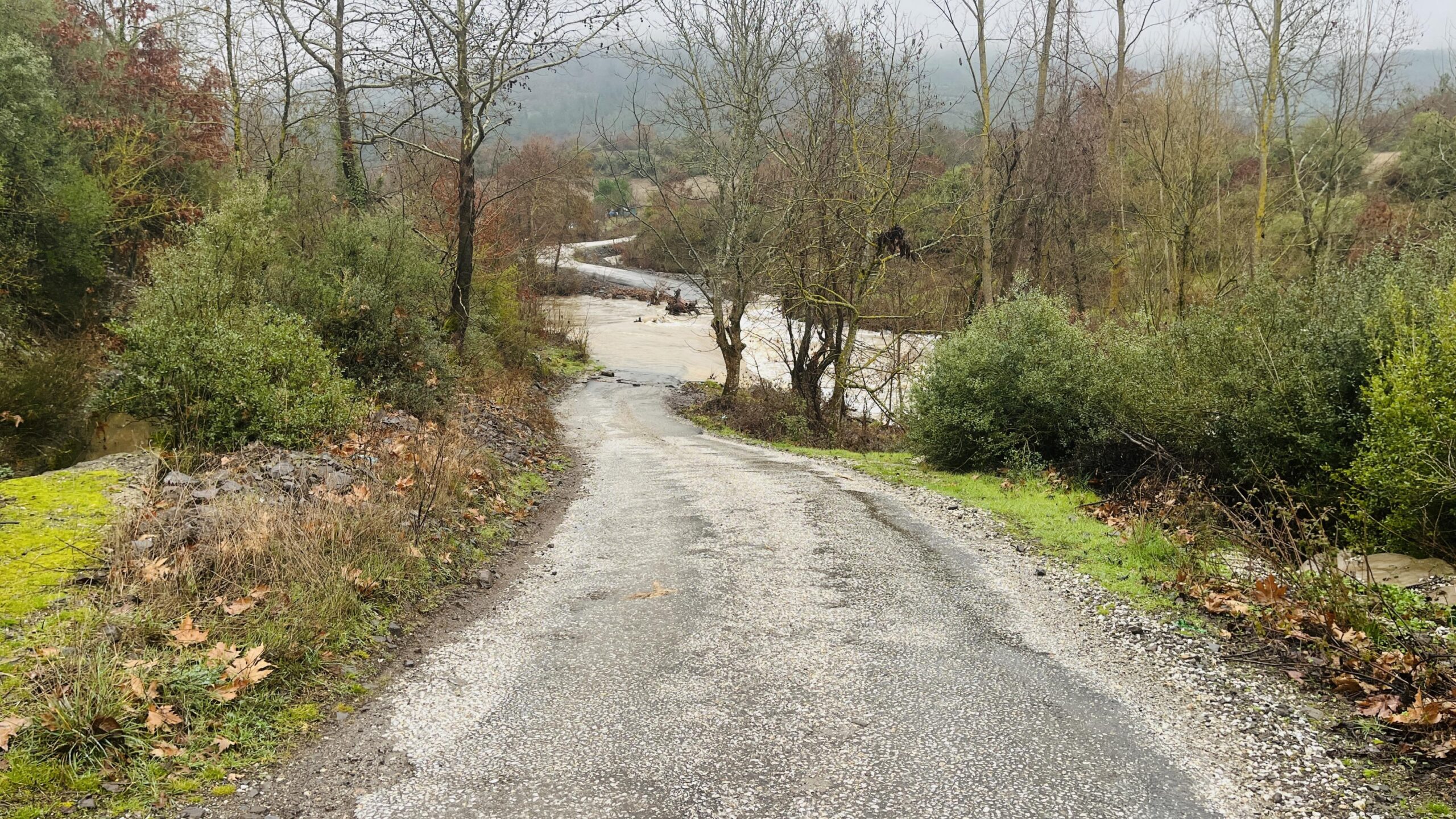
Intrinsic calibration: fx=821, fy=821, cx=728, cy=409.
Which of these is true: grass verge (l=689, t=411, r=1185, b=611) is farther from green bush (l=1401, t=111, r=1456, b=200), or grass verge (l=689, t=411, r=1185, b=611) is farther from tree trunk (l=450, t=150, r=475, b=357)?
green bush (l=1401, t=111, r=1456, b=200)

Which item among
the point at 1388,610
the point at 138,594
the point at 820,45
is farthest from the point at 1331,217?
the point at 138,594

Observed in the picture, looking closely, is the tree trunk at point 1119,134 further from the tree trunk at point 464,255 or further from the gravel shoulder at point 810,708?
the gravel shoulder at point 810,708

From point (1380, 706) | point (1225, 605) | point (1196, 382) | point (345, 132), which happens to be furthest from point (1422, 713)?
point (345, 132)

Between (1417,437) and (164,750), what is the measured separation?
823cm

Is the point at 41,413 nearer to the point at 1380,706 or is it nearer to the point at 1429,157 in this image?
the point at 1380,706

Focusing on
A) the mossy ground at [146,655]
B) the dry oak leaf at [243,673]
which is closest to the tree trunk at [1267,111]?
the mossy ground at [146,655]

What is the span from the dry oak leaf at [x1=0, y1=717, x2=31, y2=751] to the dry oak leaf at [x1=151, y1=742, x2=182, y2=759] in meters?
0.51

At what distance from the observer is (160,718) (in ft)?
13.0

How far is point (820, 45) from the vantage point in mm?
21828

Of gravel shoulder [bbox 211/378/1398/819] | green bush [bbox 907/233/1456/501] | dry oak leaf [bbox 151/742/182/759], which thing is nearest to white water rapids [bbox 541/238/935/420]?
green bush [bbox 907/233/1456/501]

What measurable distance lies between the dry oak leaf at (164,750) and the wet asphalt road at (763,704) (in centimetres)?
94

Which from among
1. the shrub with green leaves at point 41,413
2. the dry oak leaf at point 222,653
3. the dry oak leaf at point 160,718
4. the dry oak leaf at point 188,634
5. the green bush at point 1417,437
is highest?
the green bush at point 1417,437

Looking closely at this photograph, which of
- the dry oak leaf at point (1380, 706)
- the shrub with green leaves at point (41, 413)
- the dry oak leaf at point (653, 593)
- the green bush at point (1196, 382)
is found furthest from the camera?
the green bush at point (1196, 382)

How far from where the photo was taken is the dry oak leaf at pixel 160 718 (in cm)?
390
